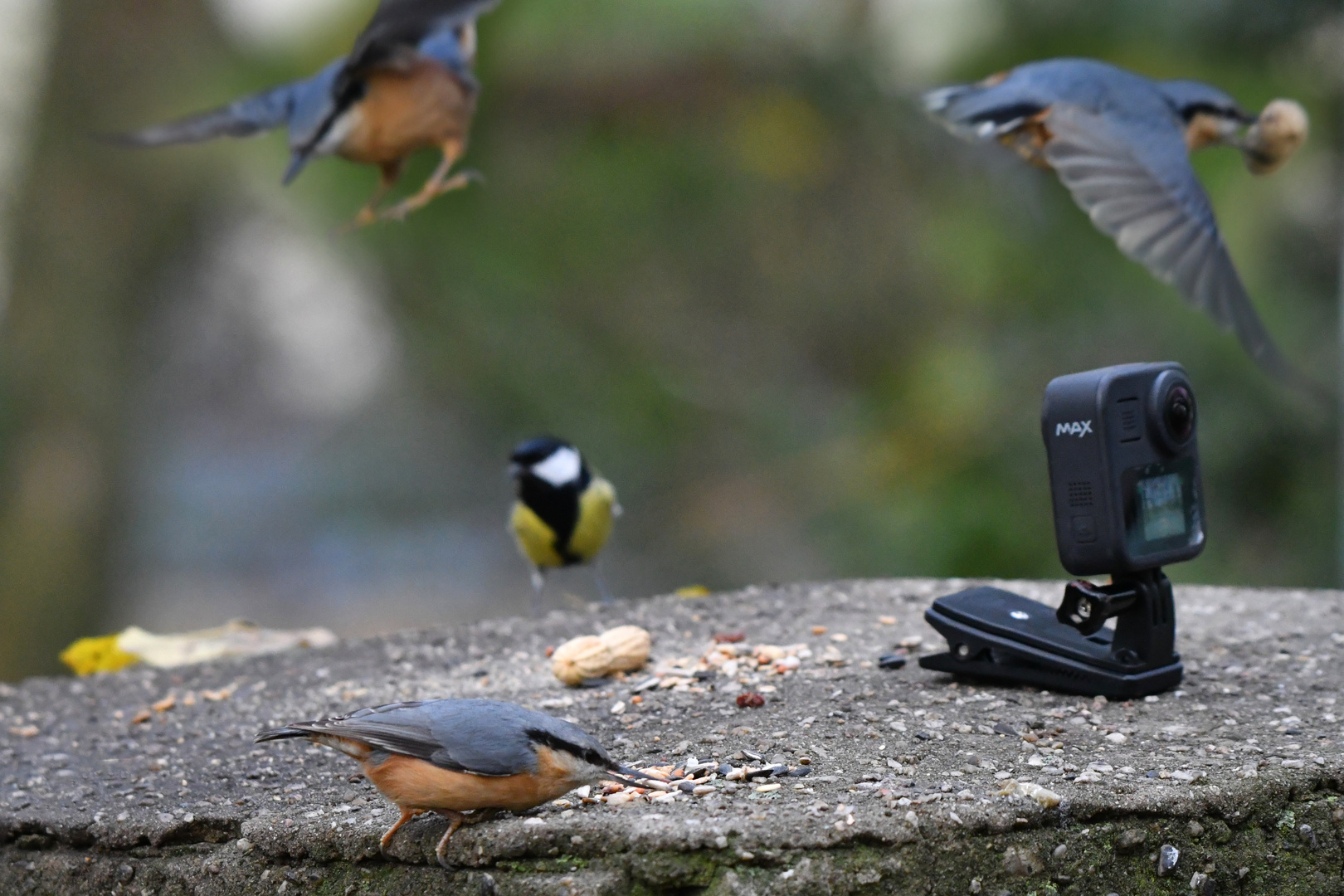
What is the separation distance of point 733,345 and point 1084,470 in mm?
4156

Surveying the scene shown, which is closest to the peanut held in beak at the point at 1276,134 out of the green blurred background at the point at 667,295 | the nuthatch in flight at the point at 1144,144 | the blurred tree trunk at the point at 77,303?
the nuthatch in flight at the point at 1144,144

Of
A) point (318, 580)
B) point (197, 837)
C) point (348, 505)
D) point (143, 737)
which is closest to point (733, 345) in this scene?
point (348, 505)

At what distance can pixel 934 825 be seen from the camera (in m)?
1.67

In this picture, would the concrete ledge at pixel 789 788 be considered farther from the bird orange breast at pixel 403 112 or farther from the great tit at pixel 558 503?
the great tit at pixel 558 503

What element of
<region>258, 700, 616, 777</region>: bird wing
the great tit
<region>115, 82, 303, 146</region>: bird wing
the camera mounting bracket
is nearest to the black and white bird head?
the great tit

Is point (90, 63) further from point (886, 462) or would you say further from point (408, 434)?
point (886, 462)

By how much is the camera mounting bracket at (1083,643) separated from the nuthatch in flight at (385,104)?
151 centimetres

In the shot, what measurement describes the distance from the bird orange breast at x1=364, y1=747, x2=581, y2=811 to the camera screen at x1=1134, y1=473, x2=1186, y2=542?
3.60 ft

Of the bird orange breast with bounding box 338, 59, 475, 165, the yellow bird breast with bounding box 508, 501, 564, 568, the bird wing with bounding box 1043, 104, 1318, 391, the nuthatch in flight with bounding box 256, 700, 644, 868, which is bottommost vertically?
the yellow bird breast with bounding box 508, 501, 564, 568

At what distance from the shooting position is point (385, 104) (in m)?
2.88

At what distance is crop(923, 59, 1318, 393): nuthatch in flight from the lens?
8.84 feet

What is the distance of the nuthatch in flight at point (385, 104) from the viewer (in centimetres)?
271

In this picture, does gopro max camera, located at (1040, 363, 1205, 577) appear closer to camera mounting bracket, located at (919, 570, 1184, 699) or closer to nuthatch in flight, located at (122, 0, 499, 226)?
camera mounting bracket, located at (919, 570, 1184, 699)

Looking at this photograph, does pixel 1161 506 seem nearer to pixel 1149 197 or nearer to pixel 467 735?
pixel 1149 197
